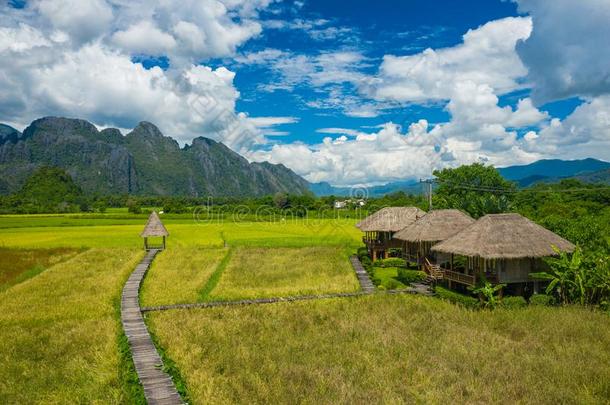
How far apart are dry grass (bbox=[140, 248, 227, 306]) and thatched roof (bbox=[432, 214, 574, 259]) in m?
12.8

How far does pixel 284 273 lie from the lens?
90.1 feet

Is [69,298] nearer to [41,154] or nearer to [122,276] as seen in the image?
[122,276]

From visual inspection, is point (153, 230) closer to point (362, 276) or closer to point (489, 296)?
point (362, 276)

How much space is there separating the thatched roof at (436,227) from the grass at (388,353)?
26.1 ft

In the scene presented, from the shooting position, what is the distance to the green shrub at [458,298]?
19.4 meters

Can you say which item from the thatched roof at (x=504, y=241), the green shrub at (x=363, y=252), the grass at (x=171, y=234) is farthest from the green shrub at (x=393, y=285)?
the grass at (x=171, y=234)

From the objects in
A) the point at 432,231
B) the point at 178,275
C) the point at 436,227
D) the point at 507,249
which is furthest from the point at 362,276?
the point at 178,275

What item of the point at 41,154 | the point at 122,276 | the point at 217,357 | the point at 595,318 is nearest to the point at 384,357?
the point at 217,357

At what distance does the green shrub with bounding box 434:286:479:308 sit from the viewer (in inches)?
765

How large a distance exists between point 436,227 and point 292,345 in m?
15.5

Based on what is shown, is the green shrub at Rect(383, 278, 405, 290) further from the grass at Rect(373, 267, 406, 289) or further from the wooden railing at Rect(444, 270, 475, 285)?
the wooden railing at Rect(444, 270, 475, 285)

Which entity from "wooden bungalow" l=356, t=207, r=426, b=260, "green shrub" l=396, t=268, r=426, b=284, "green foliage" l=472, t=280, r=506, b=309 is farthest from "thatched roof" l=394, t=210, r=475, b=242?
"green foliage" l=472, t=280, r=506, b=309

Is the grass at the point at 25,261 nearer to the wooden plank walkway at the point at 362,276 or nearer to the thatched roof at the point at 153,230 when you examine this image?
the thatched roof at the point at 153,230

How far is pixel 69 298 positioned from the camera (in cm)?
2106
